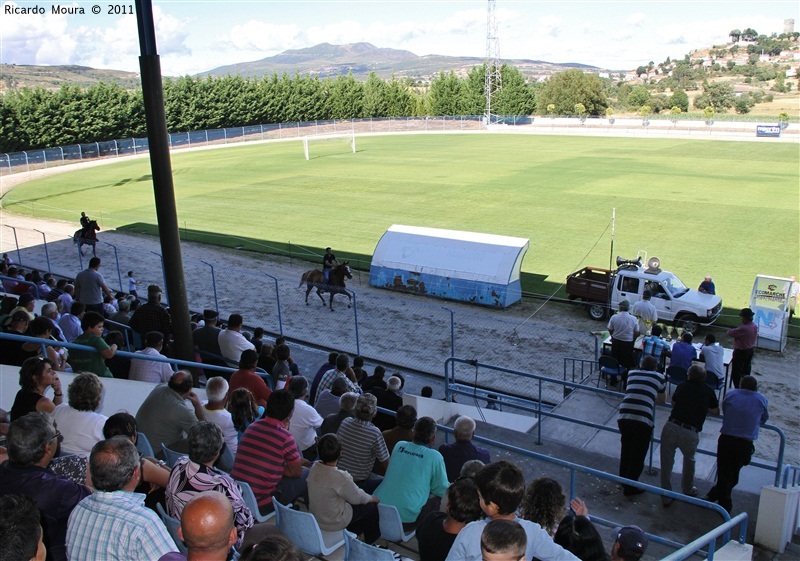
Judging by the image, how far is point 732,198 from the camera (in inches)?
1350

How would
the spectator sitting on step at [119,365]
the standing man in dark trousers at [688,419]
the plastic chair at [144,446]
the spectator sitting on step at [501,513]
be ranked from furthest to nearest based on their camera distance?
1. the spectator sitting on step at [119,365]
2. the standing man in dark trousers at [688,419]
3. the plastic chair at [144,446]
4. the spectator sitting on step at [501,513]

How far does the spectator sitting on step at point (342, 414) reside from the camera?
7363 mm

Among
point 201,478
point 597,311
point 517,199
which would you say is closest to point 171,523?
point 201,478

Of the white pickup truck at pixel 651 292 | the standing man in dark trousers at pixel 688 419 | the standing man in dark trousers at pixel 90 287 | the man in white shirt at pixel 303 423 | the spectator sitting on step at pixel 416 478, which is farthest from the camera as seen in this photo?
the white pickup truck at pixel 651 292

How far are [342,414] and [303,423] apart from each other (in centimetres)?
44

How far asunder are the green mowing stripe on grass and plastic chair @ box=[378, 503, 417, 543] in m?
16.0

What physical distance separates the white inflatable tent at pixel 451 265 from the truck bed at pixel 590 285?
1.51 metres

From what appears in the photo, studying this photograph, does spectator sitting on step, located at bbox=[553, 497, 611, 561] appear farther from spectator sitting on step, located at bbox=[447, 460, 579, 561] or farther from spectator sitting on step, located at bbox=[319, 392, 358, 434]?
spectator sitting on step, located at bbox=[319, 392, 358, 434]

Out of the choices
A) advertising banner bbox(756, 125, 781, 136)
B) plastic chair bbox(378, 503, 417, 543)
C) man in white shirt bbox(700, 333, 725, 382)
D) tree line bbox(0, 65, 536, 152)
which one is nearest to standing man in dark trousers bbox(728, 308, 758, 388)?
man in white shirt bbox(700, 333, 725, 382)

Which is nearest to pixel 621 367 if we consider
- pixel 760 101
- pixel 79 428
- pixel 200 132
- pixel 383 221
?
pixel 79 428

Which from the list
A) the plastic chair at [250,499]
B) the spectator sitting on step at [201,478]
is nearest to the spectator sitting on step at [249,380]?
the plastic chair at [250,499]

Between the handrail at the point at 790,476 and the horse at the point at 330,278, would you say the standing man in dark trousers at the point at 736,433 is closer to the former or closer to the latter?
the handrail at the point at 790,476

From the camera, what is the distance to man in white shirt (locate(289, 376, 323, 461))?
7555mm

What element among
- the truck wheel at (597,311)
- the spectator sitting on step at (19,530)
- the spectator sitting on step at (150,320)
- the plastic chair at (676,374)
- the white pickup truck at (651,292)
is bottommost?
the truck wheel at (597,311)
